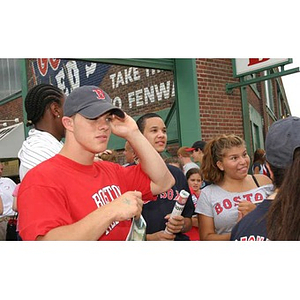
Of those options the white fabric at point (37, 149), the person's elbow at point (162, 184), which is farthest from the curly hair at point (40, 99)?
the person's elbow at point (162, 184)

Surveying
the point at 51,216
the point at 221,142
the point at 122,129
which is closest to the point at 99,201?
the point at 51,216

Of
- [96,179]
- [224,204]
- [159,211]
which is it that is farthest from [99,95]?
[224,204]

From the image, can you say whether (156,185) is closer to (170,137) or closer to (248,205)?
(248,205)

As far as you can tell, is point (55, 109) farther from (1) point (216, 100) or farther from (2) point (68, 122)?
(1) point (216, 100)

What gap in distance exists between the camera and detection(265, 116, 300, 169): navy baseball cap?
169cm

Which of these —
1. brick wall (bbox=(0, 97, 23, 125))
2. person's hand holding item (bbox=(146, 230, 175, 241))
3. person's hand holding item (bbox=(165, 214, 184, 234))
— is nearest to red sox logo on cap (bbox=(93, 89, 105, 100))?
person's hand holding item (bbox=(165, 214, 184, 234))

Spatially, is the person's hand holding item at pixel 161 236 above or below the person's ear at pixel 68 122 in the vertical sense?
below

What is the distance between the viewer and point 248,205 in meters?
2.66

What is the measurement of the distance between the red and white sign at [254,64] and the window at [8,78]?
8.58m

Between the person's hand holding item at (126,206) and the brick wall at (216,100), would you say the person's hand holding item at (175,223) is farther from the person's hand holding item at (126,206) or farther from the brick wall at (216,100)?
the brick wall at (216,100)

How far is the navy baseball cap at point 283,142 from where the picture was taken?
1.69 m

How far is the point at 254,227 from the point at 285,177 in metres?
0.25

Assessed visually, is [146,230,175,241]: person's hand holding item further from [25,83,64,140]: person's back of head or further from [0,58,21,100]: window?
[0,58,21,100]: window

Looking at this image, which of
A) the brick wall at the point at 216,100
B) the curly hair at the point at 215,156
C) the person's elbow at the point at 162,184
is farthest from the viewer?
the brick wall at the point at 216,100
